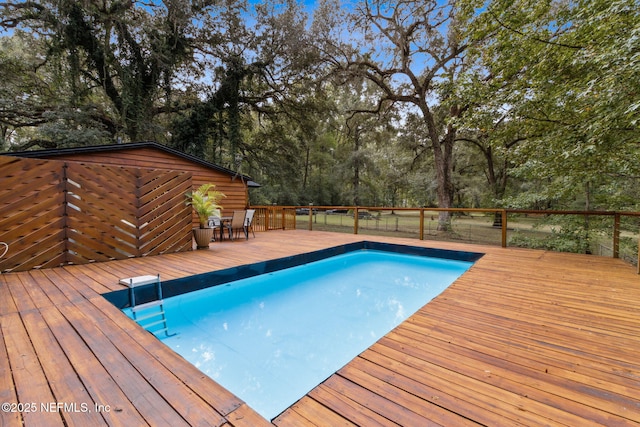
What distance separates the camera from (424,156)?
15891 millimetres

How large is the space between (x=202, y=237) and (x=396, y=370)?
15.9 feet

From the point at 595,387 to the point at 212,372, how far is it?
8.43 feet

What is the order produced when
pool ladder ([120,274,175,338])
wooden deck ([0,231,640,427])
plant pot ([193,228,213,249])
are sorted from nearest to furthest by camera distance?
1. wooden deck ([0,231,640,427])
2. pool ladder ([120,274,175,338])
3. plant pot ([193,228,213,249])

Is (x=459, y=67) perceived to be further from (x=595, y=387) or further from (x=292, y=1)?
(x=595, y=387)

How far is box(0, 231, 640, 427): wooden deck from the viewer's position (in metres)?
1.28

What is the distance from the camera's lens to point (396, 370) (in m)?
1.66

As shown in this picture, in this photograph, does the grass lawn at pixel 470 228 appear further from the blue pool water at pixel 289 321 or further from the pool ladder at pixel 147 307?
the pool ladder at pixel 147 307

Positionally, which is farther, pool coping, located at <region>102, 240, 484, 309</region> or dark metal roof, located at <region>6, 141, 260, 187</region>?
dark metal roof, located at <region>6, 141, 260, 187</region>

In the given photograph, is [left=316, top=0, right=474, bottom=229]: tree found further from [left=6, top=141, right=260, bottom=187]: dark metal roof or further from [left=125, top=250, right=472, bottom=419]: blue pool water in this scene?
[left=6, top=141, right=260, bottom=187]: dark metal roof

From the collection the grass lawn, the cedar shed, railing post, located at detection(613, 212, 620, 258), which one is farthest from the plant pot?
railing post, located at detection(613, 212, 620, 258)

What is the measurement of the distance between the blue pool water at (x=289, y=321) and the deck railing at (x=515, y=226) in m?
2.29

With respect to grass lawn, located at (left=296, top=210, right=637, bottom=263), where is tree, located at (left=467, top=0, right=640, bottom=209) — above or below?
above

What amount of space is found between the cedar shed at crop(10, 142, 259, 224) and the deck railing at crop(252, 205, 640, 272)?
1228 millimetres

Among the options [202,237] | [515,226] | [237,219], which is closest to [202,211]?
[202,237]
